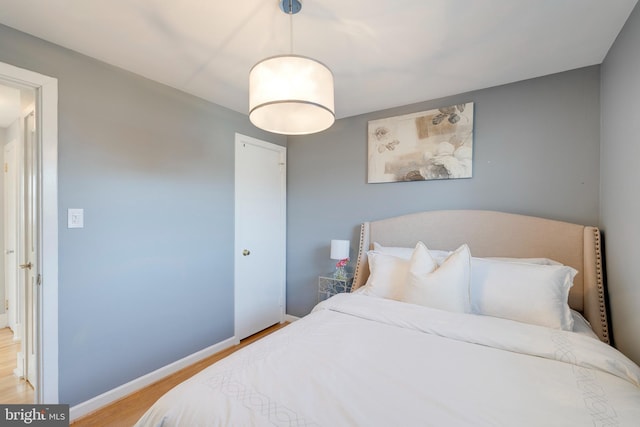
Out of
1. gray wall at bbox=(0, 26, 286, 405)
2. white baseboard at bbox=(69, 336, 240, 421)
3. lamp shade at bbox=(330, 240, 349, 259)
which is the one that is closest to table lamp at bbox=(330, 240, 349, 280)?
lamp shade at bbox=(330, 240, 349, 259)

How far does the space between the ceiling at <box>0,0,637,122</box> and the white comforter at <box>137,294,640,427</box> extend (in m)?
1.66

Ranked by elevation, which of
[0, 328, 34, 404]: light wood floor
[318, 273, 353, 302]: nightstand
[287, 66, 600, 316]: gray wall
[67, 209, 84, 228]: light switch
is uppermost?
[287, 66, 600, 316]: gray wall

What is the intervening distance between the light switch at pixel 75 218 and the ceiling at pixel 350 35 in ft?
3.47

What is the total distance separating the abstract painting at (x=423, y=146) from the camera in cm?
231

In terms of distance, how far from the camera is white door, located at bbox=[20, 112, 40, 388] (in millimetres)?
1650

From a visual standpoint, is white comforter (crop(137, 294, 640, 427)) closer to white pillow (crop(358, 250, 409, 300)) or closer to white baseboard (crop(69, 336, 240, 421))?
white pillow (crop(358, 250, 409, 300))

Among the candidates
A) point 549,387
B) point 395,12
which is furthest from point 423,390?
point 395,12

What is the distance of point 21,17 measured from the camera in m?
1.47

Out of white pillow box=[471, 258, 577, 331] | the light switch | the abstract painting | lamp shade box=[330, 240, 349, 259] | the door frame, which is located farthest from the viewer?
lamp shade box=[330, 240, 349, 259]

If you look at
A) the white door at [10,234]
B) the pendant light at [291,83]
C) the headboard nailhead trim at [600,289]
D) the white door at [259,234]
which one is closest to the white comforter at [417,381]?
the headboard nailhead trim at [600,289]

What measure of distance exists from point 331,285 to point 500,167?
1900 millimetres

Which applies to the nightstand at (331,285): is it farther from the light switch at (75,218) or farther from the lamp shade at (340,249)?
the light switch at (75,218)

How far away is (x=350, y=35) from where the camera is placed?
161cm

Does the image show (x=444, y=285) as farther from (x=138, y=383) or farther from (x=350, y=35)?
(x=138, y=383)
